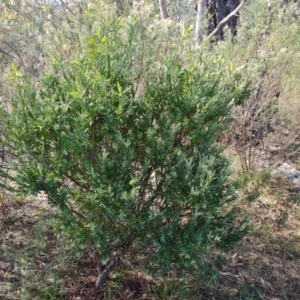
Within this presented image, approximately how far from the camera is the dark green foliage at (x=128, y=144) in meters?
2.01

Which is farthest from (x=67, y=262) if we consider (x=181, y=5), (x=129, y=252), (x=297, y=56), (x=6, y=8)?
(x=181, y=5)

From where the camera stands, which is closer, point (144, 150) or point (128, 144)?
point (128, 144)

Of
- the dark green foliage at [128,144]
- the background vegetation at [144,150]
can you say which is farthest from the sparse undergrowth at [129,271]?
the dark green foliage at [128,144]

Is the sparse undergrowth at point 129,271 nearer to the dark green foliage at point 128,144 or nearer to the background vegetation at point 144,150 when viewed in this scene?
the background vegetation at point 144,150

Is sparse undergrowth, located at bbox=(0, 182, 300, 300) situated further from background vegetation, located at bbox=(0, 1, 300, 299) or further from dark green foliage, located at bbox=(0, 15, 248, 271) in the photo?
dark green foliage, located at bbox=(0, 15, 248, 271)

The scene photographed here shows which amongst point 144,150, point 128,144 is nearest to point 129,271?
point 144,150

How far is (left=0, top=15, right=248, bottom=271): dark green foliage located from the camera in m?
2.01

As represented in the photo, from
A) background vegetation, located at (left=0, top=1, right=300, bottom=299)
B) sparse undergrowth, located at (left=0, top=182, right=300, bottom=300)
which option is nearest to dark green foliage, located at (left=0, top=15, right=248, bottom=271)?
background vegetation, located at (left=0, top=1, right=300, bottom=299)

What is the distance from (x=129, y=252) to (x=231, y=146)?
2591 mm

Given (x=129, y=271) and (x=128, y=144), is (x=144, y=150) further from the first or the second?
(x=129, y=271)

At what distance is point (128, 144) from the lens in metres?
2.06

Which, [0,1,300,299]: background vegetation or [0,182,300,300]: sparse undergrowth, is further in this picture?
[0,182,300,300]: sparse undergrowth

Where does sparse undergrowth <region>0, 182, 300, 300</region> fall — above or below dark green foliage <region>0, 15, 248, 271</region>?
below

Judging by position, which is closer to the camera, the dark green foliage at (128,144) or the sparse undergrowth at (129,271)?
the dark green foliage at (128,144)
